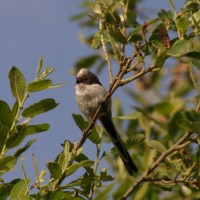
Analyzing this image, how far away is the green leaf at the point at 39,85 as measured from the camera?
2430mm

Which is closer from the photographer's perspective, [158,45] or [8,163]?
[8,163]

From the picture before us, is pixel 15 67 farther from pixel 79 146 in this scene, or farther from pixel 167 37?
pixel 167 37

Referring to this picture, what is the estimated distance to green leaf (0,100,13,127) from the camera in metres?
2.40

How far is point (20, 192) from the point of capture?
7.43ft

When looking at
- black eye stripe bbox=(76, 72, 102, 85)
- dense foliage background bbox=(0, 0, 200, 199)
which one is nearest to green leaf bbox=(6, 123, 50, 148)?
dense foliage background bbox=(0, 0, 200, 199)

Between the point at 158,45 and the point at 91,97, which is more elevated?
the point at 158,45

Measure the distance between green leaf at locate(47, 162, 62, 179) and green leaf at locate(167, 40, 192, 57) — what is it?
71 centimetres

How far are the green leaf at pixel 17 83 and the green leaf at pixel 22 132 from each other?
4.9 inches

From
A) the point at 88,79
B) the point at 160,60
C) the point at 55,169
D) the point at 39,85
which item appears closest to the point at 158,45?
the point at 160,60

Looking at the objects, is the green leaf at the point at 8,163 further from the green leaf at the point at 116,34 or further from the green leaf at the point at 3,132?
Answer: the green leaf at the point at 116,34

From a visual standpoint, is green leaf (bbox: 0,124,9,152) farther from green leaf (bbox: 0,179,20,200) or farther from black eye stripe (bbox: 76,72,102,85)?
black eye stripe (bbox: 76,72,102,85)

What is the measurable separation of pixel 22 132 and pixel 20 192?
0.31 meters

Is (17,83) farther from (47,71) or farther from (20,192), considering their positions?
(20,192)

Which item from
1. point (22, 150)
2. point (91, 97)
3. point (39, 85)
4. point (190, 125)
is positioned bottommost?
point (91, 97)
